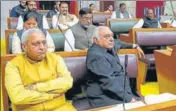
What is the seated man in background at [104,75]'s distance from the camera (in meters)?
2.21

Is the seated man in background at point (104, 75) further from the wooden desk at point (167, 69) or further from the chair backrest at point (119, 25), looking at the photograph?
the chair backrest at point (119, 25)

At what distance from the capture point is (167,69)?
306cm

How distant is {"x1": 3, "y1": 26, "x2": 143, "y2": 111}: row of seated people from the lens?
196 cm

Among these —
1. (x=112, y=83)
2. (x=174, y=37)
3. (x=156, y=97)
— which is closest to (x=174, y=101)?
(x=156, y=97)

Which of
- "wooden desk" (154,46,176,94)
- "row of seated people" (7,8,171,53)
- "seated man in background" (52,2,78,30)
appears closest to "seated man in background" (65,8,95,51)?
"row of seated people" (7,8,171,53)

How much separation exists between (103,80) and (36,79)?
0.47 meters

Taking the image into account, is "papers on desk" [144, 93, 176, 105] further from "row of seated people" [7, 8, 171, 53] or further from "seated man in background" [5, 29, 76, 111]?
"row of seated people" [7, 8, 171, 53]

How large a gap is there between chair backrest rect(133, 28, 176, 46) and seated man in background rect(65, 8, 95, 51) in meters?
0.82

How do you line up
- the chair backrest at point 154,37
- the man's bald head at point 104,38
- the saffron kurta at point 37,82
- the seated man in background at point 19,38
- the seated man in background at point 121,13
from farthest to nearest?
A: the seated man in background at point 121,13, the chair backrest at point 154,37, the seated man in background at point 19,38, the man's bald head at point 104,38, the saffron kurta at point 37,82

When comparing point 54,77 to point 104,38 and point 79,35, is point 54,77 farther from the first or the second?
point 79,35

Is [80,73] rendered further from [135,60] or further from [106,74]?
[135,60]

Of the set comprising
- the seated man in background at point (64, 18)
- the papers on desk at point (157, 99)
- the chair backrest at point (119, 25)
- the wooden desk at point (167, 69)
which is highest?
the seated man in background at point (64, 18)

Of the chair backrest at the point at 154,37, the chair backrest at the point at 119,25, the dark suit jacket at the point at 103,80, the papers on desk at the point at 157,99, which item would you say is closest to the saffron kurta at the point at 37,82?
the dark suit jacket at the point at 103,80

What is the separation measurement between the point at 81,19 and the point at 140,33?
0.95 metres
